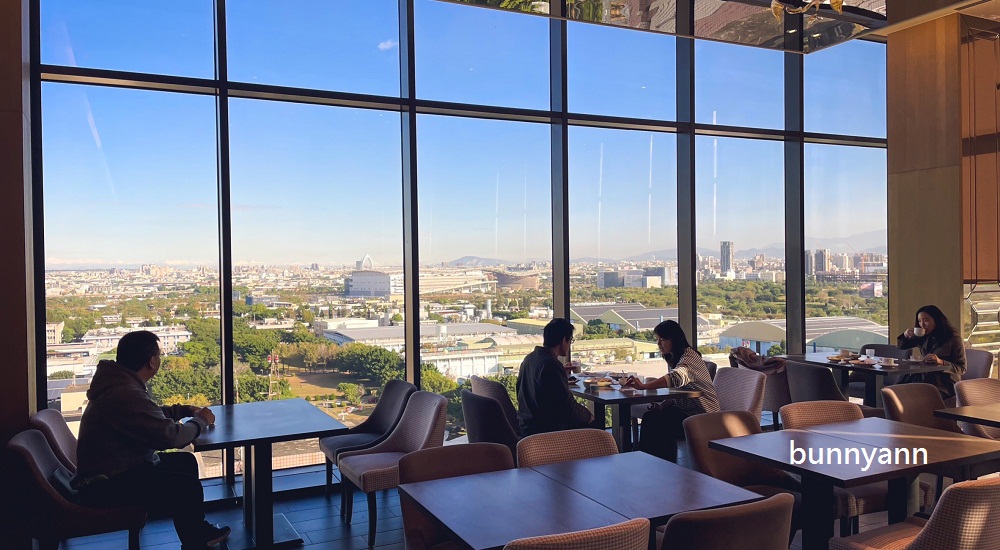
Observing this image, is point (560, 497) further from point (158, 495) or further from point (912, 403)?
point (912, 403)

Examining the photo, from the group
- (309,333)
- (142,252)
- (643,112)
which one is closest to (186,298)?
(142,252)

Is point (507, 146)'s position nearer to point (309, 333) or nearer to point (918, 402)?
point (309, 333)

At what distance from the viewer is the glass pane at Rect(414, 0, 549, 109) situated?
593 cm

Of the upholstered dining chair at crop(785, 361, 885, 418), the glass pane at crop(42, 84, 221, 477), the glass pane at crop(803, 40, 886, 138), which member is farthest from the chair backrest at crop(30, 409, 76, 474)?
the glass pane at crop(803, 40, 886, 138)

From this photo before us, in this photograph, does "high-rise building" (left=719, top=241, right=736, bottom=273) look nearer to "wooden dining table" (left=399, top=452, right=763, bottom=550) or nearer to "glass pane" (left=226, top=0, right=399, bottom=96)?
"glass pane" (left=226, top=0, right=399, bottom=96)

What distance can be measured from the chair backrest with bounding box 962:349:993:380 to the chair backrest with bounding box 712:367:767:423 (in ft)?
7.63

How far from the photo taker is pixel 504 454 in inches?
126

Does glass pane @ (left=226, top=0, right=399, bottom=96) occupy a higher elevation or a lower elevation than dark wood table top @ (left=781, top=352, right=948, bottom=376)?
higher

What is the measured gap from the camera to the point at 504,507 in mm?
2547

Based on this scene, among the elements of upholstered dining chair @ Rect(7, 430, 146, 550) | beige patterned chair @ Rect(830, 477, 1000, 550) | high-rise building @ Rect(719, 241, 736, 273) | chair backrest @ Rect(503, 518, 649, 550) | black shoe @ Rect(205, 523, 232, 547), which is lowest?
black shoe @ Rect(205, 523, 232, 547)

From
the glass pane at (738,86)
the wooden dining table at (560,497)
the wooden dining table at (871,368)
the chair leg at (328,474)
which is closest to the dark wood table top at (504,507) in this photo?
the wooden dining table at (560,497)

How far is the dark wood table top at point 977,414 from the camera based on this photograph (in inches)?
149

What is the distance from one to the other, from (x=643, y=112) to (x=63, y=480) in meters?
5.55

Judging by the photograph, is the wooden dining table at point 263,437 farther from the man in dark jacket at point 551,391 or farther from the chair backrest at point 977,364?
the chair backrest at point 977,364
